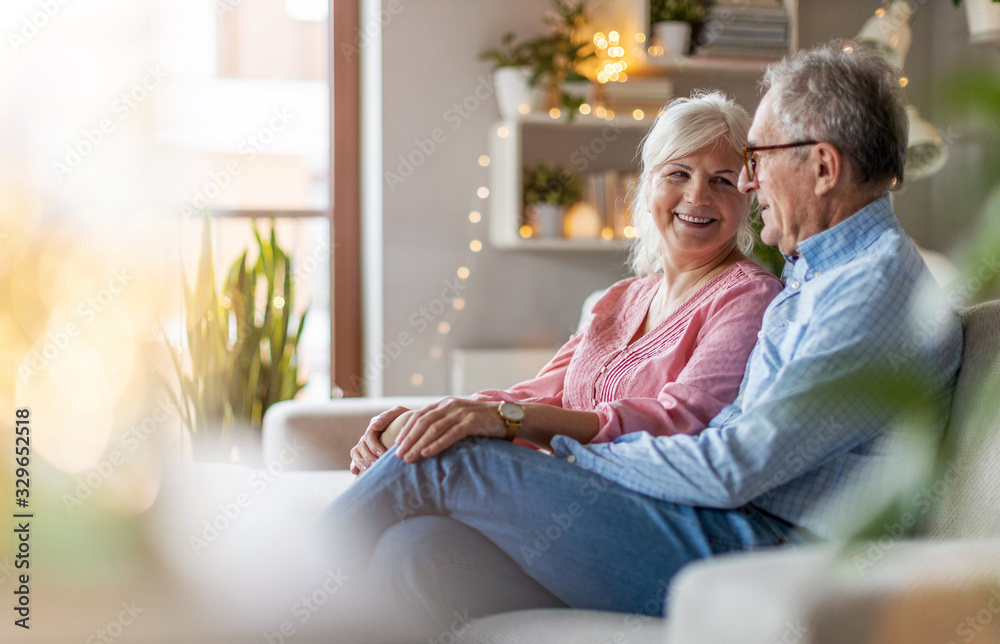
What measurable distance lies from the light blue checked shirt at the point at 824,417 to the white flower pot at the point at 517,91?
1.99 meters

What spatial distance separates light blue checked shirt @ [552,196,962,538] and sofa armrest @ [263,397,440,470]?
36.5 inches

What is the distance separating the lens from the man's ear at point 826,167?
1.27m

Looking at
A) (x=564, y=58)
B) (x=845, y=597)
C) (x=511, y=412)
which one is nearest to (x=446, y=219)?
(x=564, y=58)

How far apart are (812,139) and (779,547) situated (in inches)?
23.3

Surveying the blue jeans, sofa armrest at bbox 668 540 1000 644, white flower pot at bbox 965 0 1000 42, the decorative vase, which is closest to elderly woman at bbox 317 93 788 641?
the blue jeans

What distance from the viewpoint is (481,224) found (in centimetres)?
328

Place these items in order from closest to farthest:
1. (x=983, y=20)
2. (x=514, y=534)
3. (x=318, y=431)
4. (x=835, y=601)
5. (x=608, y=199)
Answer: (x=835, y=601) → (x=514, y=534) → (x=318, y=431) → (x=983, y=20) → (x=608, y=199)

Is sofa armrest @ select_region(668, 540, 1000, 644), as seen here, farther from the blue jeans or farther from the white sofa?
the blue jeans

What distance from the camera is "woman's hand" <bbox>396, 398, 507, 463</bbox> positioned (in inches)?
48.6

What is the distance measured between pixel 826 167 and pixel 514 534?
27.4 inches

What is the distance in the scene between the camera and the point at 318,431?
2.05 m

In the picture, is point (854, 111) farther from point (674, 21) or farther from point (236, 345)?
point (236, 345)

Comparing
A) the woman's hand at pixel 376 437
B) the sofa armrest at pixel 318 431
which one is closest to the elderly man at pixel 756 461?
the woman's hand at pixel 376 437

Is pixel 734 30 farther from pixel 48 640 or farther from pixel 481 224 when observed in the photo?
pixel 48 640
